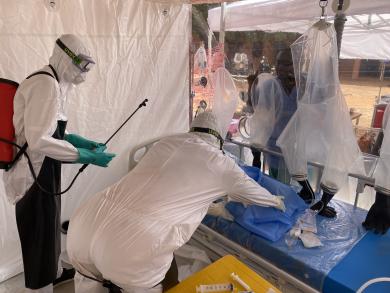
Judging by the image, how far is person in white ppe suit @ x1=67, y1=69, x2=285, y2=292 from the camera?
1.23 metres

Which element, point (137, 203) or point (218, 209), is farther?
point (218, 209)

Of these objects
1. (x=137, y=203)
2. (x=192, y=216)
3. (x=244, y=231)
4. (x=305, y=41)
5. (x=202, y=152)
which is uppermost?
(x=305, y=41)

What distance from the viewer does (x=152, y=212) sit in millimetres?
1304

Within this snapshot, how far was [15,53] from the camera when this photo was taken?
185 centimetres

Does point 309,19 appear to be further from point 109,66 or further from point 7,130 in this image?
point 7,130

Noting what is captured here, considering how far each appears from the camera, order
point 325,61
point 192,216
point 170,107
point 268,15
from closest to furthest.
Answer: point 192,216 → point 325,61 → point 268,15 → point 170,107

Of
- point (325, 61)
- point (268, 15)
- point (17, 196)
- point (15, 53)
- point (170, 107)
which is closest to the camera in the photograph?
point (17, 196)

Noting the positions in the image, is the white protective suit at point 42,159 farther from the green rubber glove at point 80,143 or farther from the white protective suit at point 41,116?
the green rubber glove at point 80,143

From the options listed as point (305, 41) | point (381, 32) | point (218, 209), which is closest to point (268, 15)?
point (305, 41)

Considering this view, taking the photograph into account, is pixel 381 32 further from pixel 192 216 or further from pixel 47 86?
pixel 47 86

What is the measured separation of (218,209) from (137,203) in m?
0.73

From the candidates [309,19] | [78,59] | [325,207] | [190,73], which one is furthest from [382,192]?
[190,73]

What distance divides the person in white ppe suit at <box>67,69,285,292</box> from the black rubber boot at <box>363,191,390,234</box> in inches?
28.2

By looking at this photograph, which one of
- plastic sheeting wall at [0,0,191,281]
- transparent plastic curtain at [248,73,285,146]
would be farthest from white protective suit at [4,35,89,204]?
transparent plastic curtain at [248,73,285,146]
